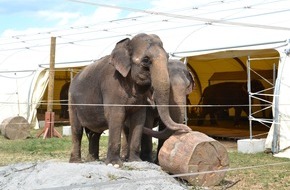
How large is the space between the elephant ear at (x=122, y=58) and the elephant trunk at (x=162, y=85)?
0.45 metres

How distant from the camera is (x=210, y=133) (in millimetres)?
16906

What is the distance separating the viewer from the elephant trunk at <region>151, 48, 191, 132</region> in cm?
734

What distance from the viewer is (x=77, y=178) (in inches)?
253

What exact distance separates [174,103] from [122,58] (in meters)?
1.01

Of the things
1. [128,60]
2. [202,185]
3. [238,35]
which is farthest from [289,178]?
[238,35]

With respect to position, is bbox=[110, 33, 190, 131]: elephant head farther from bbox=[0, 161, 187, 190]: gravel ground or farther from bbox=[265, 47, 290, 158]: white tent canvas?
bbox=[265, 47, 290, 158]: white tent canvas

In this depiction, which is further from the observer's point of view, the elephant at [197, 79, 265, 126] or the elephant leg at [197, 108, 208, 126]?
the elephant leg at [197, 108, 208, 126]

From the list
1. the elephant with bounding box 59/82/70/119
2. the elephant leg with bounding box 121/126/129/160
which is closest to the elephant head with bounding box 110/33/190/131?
the elephant leg with bounding box 121/126/129/160

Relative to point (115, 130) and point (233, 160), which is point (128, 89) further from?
point (233, 160)

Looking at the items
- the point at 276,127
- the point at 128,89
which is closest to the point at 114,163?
the point at 128,89

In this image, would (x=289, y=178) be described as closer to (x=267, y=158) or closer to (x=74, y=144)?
(x=267, y=158)

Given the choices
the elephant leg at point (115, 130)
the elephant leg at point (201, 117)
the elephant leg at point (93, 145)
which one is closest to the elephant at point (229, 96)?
the elephant leg at point (201, 117)

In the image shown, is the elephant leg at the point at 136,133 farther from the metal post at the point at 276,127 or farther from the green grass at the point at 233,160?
the metal post at the point at 276,127

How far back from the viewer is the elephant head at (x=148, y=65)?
24.2ft
